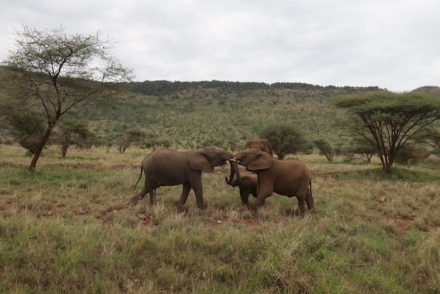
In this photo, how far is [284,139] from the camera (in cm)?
3020

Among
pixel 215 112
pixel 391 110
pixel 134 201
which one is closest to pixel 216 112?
pixel 215 112

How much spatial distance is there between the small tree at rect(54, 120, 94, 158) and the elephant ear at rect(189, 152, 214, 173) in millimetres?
21382

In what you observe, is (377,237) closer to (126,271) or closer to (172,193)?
(126,271)

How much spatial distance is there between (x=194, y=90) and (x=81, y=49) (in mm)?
69988


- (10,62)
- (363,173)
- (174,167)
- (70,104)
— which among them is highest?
(10,62)

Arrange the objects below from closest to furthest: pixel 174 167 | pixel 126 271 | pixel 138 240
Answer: pixel 126 271
pixel 138 240
pixel 174 167

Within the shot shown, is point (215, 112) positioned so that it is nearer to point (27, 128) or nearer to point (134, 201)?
point (27, 128)

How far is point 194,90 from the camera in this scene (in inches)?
3361

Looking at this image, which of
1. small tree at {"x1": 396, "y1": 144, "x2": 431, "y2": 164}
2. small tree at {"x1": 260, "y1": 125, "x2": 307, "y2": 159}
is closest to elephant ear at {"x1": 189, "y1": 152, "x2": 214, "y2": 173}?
small tree at {"x1": 260, "y1": 125, "x2": 307, "y2": 159}

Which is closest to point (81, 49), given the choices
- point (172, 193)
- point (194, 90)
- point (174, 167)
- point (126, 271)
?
point (172, 193)

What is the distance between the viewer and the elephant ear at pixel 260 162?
918cm

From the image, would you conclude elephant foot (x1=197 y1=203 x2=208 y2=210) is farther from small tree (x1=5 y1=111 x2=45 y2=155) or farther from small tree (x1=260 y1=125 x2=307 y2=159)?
small tree (x1=260 y1=125 x2=307 y2=159)

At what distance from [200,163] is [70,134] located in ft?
78.6

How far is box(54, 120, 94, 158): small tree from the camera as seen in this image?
2867cm
